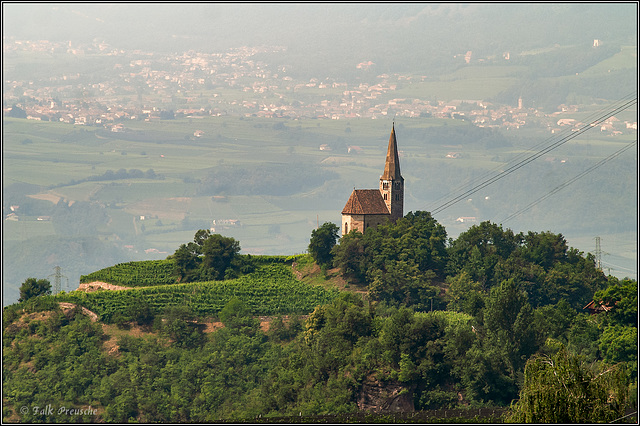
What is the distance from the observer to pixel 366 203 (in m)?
96.2

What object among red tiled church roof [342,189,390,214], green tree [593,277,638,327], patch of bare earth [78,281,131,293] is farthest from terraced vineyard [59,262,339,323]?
green tree [593,277,638,327]

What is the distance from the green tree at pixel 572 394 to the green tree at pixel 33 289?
56.2m

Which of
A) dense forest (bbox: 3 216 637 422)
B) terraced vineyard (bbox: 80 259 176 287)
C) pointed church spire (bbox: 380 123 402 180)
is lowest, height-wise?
dense forest (bbox: 3 216 637 422)

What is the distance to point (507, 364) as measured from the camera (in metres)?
69.1

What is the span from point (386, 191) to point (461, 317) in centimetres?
1941

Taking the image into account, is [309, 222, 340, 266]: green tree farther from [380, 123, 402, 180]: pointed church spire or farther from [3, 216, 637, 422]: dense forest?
[380, 123, 402, 180]: pointed church spire

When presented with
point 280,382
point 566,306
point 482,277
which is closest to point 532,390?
point 280,382

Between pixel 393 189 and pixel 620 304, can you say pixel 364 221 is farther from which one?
pixel 620 304

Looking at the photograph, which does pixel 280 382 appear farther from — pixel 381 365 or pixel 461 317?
pixel 461 317

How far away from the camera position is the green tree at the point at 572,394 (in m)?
44.2

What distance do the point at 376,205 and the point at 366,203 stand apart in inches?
36.4

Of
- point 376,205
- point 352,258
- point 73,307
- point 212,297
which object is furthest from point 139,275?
point 376,205

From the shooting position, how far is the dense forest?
69.6 meters

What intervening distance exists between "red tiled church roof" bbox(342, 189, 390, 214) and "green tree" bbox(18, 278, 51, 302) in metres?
27.2
